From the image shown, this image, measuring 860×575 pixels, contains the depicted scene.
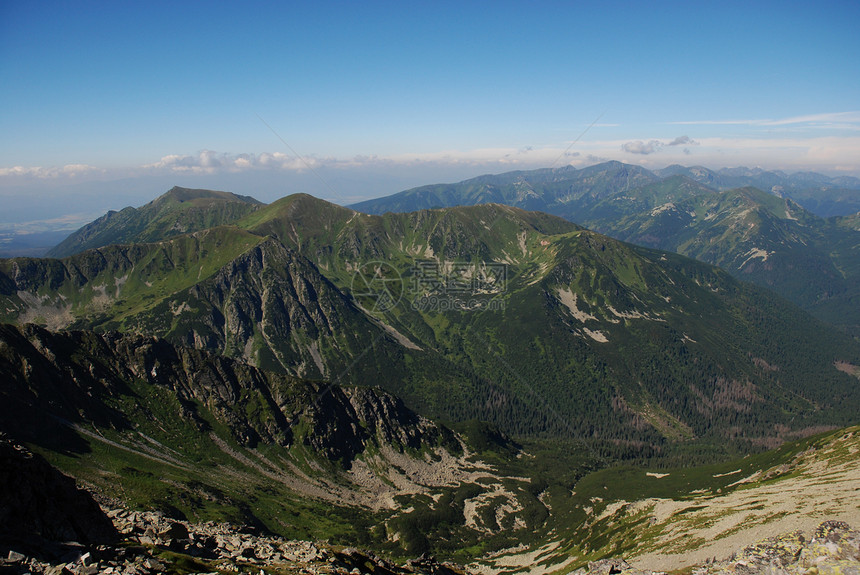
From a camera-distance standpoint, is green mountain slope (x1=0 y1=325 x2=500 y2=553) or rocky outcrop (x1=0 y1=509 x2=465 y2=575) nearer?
rocky outcrop (x1=0 y1=509 x2=465 y2=575)

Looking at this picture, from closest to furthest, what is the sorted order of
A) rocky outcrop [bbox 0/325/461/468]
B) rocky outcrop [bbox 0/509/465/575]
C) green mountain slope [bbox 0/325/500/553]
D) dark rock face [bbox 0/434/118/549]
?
rocky outcrop [bbox 0/509/465/575], dark rock face [bbox 0/434/118/549], green mountain slope [bbox 0/325/500/553], rocky outcrop [bbox 0/325/461/468]

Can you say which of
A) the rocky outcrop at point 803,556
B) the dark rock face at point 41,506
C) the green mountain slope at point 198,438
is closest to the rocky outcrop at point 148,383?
the green mountain slope at point 198,438

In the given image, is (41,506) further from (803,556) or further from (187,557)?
(803,556)

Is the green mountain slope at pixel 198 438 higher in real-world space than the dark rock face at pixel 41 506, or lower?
lower

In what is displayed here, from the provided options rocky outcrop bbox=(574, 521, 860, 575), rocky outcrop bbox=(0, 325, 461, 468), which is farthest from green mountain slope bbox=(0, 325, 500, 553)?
rocky outcrop bbox=(574, 521, 860, 575)

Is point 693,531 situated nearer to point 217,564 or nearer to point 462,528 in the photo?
point 462,528

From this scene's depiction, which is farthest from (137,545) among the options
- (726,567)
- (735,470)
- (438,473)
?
(735,470)

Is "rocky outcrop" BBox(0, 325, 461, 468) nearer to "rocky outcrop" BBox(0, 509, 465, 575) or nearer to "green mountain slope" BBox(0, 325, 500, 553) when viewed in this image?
"green mountain slope" BBox(0, 325, 500, 553)

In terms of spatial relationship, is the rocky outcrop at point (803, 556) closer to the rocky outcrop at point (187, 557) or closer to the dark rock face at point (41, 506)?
the rocky outcrop at point (187, 557)
